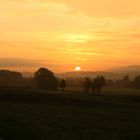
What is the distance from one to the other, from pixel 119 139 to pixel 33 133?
24.6ft

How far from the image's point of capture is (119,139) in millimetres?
35344

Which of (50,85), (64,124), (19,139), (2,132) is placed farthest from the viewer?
(50,85)

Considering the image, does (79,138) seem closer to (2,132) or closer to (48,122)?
(2,132)

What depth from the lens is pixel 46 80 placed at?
170125mm

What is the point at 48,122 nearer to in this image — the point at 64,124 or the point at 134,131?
the point at 64,124

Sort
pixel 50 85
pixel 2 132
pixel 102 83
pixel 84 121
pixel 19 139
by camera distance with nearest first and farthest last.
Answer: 1. pixel 19 139
2. pixel 2 132
3. pixel 84 121
4. pixel 102 83
5. pixel 50 85

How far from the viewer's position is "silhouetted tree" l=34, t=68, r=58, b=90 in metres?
168

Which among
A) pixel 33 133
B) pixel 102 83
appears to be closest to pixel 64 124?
pixel 33 133

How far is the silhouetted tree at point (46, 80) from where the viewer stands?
550 feet

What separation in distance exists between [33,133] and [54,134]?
6.14 feet

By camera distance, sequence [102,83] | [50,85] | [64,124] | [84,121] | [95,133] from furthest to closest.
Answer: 1. [50,85]
2. [102,83]
3. [84,121]
4. [64,124]
5. [95,133]

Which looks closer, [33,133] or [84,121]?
[33,133]

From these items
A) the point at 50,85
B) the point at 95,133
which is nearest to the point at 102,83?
the point at 50,85

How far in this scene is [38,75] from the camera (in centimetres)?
17588
